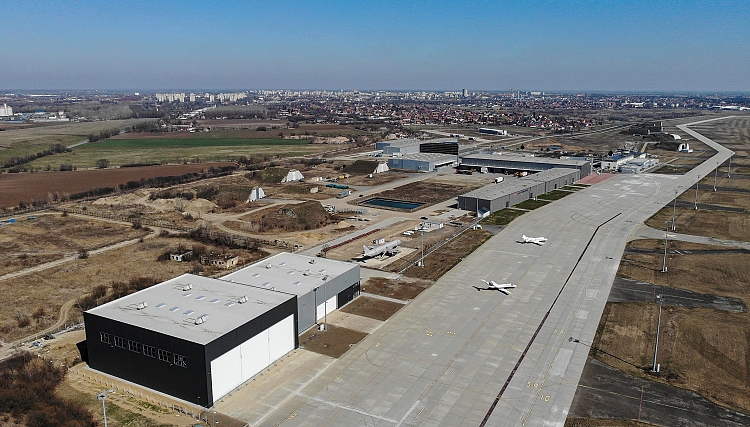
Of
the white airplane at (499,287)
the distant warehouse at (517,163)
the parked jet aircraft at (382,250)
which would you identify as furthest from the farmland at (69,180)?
the white airplane at (499,287)

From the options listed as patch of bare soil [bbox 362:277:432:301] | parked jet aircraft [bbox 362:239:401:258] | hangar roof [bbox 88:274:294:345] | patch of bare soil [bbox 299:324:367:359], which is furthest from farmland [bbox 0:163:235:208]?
patch of bare soil [bbox 299:324:367:359]

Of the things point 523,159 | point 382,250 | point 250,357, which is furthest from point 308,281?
point 523,159

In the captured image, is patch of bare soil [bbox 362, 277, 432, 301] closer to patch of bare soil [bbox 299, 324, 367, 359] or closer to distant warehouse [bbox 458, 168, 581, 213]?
patch of bare soil [bbox 299, 324, 367, 359]

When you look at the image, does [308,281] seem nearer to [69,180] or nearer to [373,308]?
[373,308]

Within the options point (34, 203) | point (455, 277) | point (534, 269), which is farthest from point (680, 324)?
point (34, 203)

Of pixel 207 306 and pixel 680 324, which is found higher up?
pixel 207 306

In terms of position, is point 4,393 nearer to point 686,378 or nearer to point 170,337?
point 170,337
